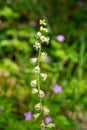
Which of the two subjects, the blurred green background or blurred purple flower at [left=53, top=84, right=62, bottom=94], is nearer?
the blurred green background

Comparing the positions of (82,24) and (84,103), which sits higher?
(82,24)

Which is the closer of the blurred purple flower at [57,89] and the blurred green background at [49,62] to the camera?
the blurred green background at [49,62]

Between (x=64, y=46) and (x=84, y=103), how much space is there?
0.94 metres

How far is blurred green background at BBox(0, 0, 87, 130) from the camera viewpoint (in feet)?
11.5

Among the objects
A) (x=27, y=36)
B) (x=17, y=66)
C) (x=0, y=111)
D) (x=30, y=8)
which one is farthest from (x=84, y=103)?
(x=30, y=8)

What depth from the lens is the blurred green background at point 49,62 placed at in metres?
3.50

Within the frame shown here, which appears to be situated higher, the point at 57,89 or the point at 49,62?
the point at 49,62

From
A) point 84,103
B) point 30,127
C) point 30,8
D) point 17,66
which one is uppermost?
point 30,8

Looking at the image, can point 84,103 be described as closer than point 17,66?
Yes

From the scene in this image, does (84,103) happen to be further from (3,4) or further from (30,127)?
(3,4)

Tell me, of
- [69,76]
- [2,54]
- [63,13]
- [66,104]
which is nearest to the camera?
[66,104]

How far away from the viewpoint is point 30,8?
4.95m

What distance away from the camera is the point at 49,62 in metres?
4.38

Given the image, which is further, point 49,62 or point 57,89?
point 49,62
